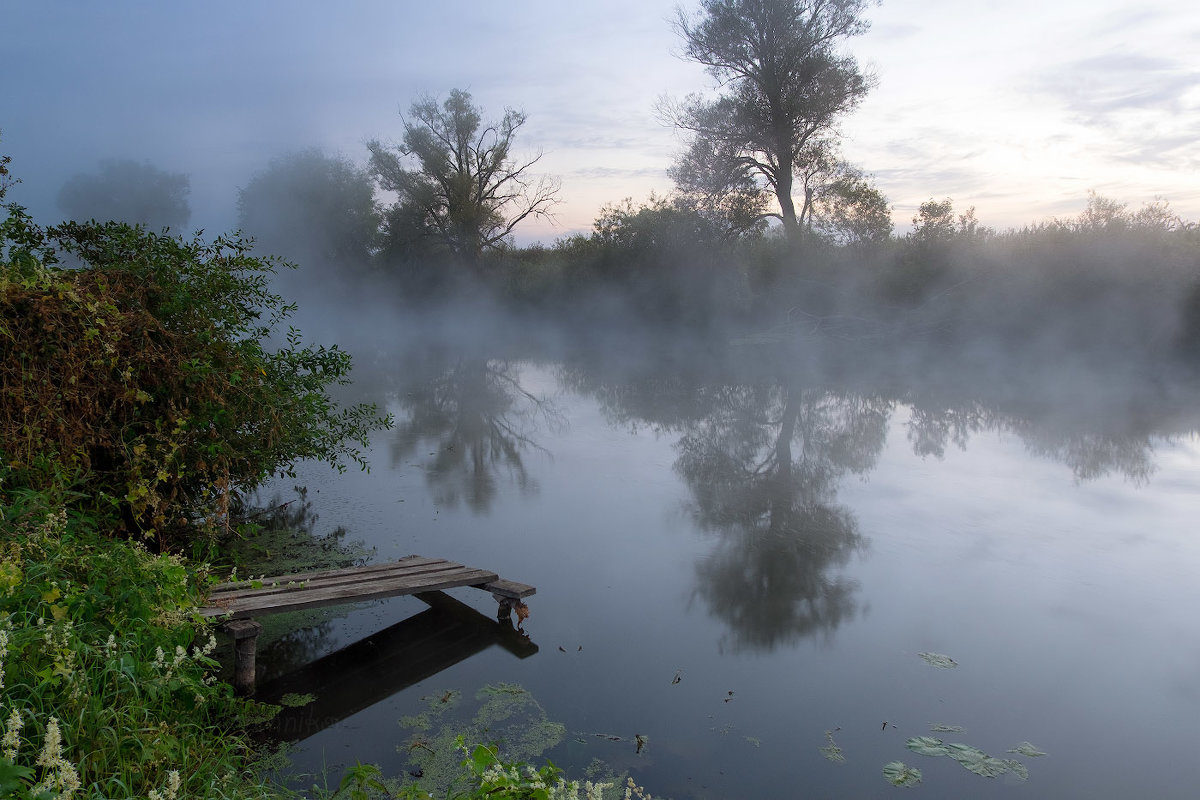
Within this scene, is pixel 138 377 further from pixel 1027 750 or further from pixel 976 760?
pixel 1027 750

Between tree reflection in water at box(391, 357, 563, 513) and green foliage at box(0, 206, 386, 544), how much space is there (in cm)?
255

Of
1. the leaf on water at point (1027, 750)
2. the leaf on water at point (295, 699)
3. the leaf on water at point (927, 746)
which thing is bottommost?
the leaf on water at point (1027, 750)

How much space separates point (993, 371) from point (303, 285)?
1439 inches

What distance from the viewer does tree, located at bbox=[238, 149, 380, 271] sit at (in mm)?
41438

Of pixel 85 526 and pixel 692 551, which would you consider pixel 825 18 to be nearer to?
pixel 692 551

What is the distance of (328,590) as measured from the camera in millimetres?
4906

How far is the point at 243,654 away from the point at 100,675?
127cm

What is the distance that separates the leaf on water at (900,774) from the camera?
12.1 feet

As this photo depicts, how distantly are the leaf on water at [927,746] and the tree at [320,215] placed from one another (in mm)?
39252

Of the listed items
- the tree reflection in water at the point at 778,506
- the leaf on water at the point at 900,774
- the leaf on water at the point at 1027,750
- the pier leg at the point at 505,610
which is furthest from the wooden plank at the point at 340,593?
the leaf on water at the point at 1027,750

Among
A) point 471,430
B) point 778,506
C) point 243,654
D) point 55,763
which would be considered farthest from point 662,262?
point 55,763

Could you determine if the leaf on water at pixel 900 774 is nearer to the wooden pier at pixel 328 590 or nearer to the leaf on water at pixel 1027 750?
the leaf on water at pixel 1027 750

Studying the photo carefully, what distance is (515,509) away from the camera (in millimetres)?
7895

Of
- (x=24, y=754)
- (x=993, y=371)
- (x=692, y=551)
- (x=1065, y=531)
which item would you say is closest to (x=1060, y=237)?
(x=993, y=371)
